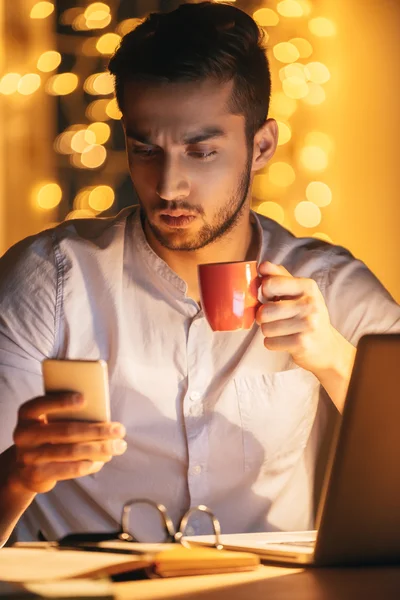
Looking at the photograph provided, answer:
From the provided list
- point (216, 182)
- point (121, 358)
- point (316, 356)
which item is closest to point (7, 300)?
point (121, 358)

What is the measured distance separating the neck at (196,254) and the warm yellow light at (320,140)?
6.27 ft

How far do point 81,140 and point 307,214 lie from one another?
0.99 m

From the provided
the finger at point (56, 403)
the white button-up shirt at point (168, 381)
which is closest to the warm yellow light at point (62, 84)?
the white button-up shirt at point (168, 381)

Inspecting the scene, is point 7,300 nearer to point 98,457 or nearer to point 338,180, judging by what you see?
point 98,457

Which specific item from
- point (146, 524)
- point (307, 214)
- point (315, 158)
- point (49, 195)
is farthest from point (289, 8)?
point (146, 524)

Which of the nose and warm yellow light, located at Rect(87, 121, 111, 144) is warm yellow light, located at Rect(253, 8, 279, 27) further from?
the nose

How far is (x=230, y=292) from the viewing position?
5.37ft

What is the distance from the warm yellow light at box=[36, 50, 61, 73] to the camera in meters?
3.78

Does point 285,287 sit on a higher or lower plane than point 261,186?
lower

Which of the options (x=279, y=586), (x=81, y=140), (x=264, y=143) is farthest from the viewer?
(x=81, y=140)

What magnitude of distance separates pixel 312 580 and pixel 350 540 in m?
0.08

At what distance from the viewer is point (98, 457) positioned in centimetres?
136

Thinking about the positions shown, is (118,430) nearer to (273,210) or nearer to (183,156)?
(183,156)

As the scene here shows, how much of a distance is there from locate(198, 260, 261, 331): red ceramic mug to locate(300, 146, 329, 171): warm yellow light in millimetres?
2487
